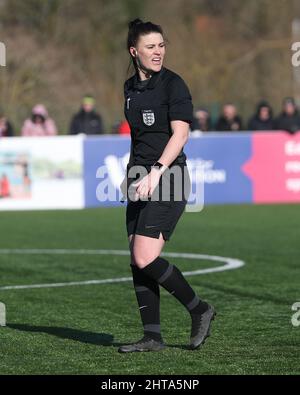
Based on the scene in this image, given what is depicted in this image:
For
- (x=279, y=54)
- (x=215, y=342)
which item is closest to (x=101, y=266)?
(x=215, y=342)

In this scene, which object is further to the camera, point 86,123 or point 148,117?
point 86,123

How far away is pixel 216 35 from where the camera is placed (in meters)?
42.7

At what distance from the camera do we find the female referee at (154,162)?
22.9 ft

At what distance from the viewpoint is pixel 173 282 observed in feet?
23.5

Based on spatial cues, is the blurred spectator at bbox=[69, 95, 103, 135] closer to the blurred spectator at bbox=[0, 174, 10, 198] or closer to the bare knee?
the blurred spectator at bbox=[0, 174, 10, 198]

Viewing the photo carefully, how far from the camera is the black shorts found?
23.1ft

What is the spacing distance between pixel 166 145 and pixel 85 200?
46.4 ft

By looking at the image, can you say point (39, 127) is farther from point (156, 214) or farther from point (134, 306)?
point (156, 214)

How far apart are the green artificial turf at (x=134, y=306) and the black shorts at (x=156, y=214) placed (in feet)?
2.61

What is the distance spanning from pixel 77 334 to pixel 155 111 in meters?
1.92

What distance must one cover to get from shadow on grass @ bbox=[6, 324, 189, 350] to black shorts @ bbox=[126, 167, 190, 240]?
2.78ft

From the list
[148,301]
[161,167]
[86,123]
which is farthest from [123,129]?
[161,167]

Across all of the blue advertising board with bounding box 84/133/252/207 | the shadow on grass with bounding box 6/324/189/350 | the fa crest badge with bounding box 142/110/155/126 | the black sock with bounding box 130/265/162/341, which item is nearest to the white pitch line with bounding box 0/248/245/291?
the shadow on grass with bounding box 6/324/189/350
